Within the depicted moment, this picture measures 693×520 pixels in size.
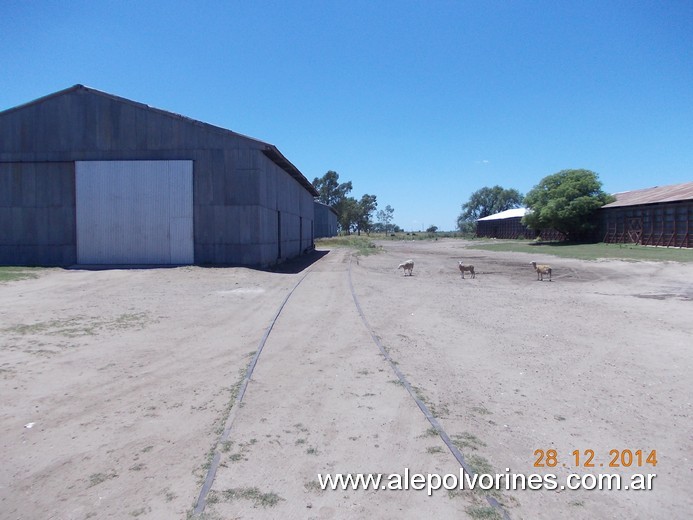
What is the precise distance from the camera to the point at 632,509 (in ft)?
12.2

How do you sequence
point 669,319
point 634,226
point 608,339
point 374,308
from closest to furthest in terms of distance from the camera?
point 608,339
point 669,319
point 374,308
point 634,226

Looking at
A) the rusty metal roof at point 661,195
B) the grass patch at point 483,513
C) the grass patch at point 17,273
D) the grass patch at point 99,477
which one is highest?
the rusty metal roof at point 661,195

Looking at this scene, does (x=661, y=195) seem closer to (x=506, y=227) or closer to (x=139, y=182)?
(x=506, y=227)

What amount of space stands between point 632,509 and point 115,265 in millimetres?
23750

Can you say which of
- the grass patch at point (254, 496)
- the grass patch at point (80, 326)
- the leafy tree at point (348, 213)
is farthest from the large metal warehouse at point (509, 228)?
the grass patch at point (254, 496)

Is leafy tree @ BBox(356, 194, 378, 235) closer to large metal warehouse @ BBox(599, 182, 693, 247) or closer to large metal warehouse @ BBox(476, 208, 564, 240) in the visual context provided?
large metal warehouse @ BBox(476, 208, 564, 240)

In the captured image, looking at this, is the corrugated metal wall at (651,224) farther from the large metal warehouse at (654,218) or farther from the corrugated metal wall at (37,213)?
the corrugated metal wall at (37,213)

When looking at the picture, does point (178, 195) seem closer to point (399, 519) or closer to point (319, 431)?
point (319, 431)

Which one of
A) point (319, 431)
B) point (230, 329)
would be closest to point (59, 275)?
point (230, 329)

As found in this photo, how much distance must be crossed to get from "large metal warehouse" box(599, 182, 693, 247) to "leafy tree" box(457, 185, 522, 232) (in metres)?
77.2

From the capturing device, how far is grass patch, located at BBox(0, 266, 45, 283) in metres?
18.8

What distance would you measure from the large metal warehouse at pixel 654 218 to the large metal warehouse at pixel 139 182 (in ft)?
114

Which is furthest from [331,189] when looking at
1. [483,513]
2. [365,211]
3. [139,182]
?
[483,513]

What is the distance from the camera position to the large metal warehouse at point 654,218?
129 ft
